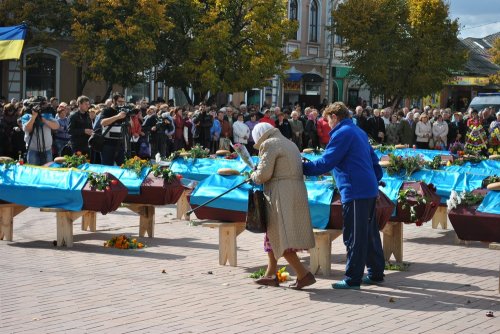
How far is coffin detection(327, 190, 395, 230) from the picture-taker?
11.4m

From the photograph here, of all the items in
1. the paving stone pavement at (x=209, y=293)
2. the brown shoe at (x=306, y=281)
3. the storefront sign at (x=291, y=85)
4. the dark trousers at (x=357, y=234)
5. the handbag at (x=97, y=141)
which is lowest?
the paving stone pavement at (x=209, y=293)

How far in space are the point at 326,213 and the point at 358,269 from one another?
1.04 meters

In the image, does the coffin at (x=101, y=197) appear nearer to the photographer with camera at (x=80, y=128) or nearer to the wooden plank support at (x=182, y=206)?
the wooden plank support at (x=182, y=206)

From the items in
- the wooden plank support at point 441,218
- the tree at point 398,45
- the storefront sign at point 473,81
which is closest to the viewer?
the wooden plank support at point 441,218

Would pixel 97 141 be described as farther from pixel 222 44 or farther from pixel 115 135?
pixel 222 44

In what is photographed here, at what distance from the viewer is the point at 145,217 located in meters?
14.1

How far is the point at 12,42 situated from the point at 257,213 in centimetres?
1281

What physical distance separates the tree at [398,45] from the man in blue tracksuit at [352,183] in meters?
36.1

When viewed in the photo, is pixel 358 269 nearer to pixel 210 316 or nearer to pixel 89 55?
pixel 210 316

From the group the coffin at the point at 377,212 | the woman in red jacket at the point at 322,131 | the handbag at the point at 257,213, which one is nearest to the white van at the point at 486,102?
the woman in red jacket at the point at 322,131

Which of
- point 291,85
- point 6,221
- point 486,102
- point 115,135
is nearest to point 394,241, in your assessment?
point 6,221

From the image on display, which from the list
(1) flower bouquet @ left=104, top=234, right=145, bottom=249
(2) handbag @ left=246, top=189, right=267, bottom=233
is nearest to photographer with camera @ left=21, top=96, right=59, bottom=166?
(1) flower bouquet @ left=104, top=234, right=145, bottom=249

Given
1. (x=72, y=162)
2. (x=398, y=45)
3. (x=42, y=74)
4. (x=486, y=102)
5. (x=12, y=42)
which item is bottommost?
(x=72, y=162)

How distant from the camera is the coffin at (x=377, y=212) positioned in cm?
1137
